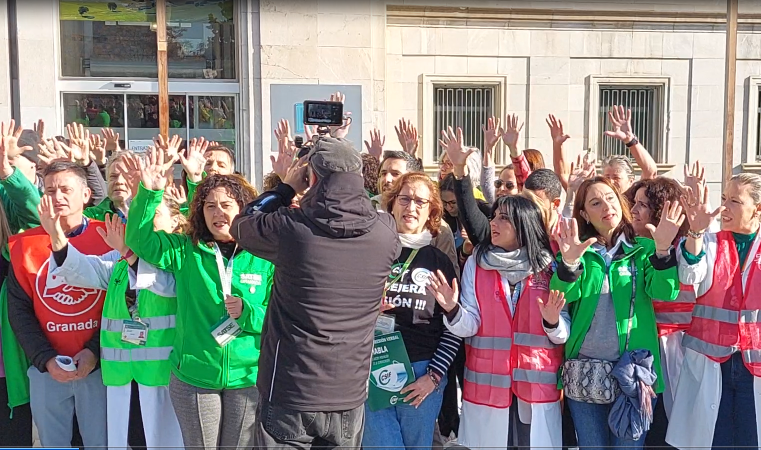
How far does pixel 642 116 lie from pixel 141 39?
917cm

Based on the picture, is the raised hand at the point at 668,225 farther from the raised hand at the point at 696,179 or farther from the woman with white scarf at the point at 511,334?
the woman with white scarf at the point at 511,334

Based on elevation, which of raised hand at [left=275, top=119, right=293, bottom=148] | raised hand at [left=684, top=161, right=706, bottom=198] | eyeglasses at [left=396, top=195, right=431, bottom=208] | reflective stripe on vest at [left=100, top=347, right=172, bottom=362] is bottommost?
reflective stripe on vest at [left=100, top=347, right=172, bottom=362]

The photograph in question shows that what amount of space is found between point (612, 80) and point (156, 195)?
11535 millimetres

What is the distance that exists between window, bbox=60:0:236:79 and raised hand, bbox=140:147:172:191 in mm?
9114

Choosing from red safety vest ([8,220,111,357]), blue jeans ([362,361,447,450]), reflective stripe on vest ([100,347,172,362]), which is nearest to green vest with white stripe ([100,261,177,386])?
reflective stripe on vest ([100,347,172,362])

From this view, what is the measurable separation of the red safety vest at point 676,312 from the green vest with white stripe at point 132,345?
2.58 metres

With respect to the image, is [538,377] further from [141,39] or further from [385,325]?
[141,39]

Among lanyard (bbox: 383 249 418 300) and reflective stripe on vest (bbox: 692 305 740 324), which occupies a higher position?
lanyard (bbox: 383 249 418 300)

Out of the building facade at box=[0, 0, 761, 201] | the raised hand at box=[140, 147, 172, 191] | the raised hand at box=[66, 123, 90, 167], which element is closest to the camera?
the raised hand at box=[140, 147, 172, 191]

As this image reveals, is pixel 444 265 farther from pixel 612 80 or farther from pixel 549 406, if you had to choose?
pixel 612 80

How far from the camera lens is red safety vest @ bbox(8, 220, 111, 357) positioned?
3807 mm

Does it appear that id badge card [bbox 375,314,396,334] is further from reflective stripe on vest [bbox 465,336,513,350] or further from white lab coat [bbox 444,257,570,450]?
reflective stripe on vest [bbox 465,336,513,350]


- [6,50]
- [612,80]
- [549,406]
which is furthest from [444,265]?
[612,80]

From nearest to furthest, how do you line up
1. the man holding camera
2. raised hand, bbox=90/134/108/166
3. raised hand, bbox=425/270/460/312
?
the man holding camera
raised hand, bbox=425/270/460/312
raised hand, bbox=90/134/108/166
